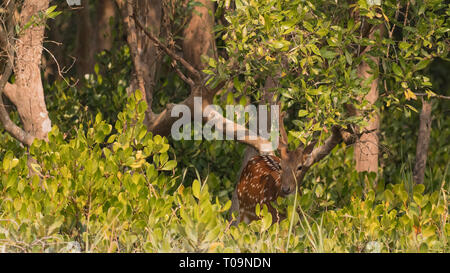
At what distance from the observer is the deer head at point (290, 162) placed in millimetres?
6740

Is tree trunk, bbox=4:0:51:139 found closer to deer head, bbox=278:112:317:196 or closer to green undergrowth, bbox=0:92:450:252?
green undergrowth, bbox=0:92:450:252

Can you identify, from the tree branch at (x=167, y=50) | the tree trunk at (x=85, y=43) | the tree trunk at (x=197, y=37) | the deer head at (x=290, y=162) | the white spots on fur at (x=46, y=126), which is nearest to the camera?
the deer head at (x=290, y=162)

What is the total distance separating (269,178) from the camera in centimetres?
760

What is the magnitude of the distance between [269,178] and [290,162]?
867 millimetres

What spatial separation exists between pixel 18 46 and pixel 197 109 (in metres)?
1.88

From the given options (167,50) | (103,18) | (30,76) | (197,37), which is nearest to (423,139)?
(197,37)

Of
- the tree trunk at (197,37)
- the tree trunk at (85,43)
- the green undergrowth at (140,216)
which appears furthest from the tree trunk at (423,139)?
the tree trunk at (85,43)

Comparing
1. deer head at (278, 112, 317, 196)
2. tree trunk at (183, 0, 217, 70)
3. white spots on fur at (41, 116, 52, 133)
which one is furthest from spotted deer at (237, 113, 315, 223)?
white spots on fur at (41, 116, 52, 133)

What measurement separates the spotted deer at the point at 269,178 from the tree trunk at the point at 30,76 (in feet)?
7.24

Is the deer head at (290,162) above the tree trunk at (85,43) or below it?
below

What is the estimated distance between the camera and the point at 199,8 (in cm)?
845

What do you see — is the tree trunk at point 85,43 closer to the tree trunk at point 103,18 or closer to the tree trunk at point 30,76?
the tree trunk at point 103,18

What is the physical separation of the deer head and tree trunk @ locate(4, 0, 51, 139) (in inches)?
95.3
